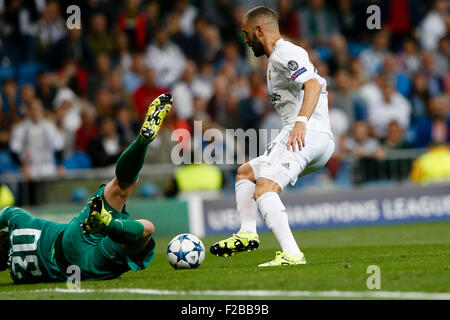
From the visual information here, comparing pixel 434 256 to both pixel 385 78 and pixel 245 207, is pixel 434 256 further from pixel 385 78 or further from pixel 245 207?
pixel 385 78

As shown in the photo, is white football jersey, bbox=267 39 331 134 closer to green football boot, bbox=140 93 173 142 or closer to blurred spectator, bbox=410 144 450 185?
green football boot, bbox=140 93 173 142

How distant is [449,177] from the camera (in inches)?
612

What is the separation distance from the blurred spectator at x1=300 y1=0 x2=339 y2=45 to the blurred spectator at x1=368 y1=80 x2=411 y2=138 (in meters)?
2.43

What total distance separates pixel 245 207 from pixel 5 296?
2.62m

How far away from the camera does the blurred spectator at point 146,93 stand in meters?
16.5

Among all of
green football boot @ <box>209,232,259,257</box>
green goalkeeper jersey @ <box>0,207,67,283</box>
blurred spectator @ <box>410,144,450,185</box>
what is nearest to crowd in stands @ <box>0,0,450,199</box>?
blurred spectator @ <box>410,144,450,185</box>

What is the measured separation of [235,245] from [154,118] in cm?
157

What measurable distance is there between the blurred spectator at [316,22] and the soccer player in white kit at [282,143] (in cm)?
1063

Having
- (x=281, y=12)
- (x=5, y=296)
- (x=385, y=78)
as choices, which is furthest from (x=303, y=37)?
(x=5, y=296)

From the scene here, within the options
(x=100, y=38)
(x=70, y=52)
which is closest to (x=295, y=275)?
(x=70, y=52)

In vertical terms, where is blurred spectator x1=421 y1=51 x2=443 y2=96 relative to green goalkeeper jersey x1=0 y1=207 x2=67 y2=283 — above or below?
above

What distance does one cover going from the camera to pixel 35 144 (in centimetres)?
1521

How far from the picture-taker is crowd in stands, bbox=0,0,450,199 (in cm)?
1553

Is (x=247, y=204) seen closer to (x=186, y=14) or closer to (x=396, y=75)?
(x=396, y=75)
